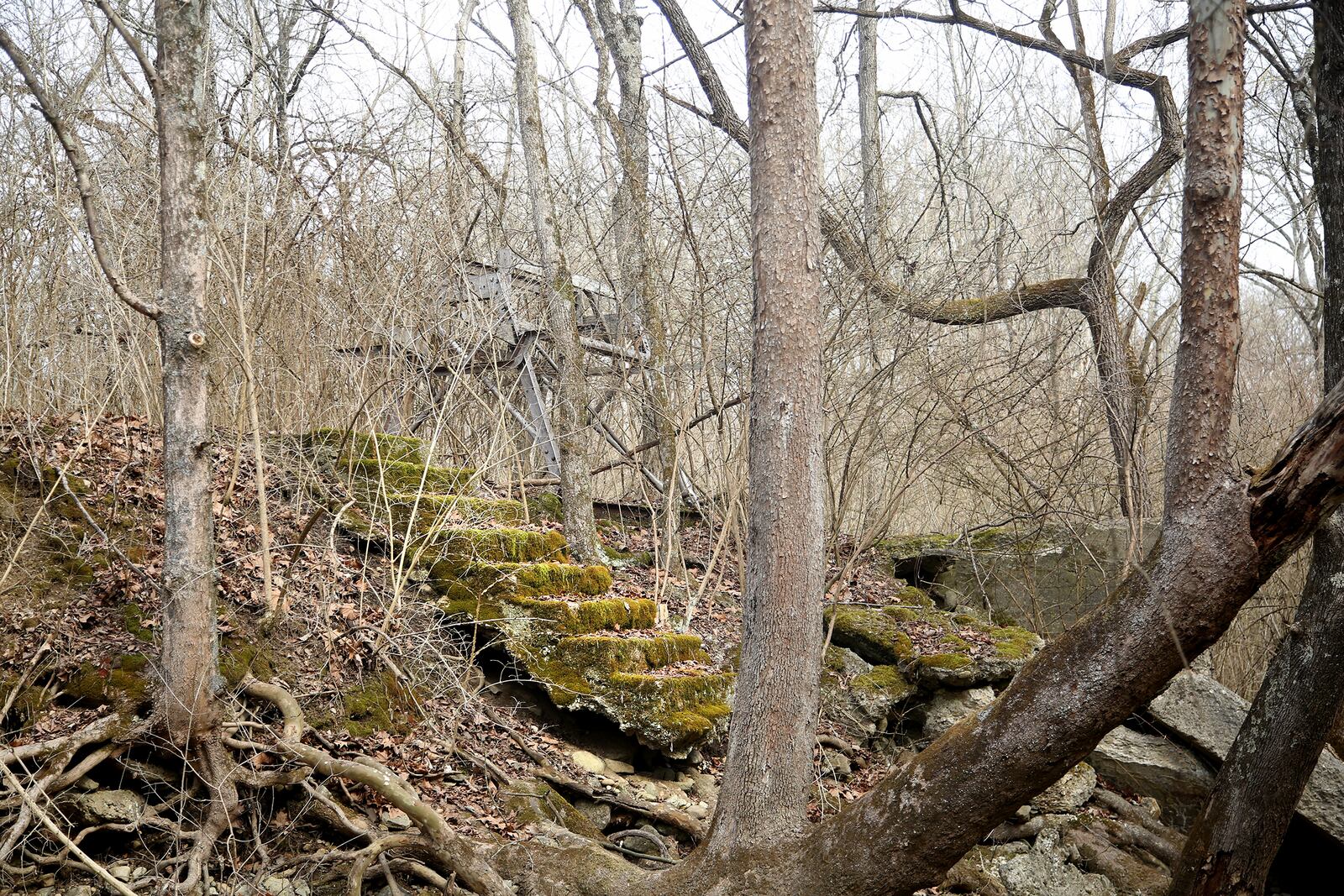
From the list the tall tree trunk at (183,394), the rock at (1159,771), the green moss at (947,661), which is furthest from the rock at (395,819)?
the rock at (1159,771)

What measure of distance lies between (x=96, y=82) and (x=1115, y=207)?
8.03 m

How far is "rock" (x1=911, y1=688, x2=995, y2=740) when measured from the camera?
293 inches

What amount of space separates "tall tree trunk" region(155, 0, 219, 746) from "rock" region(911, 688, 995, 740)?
5.28 m

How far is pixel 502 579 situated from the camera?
6.33 meters

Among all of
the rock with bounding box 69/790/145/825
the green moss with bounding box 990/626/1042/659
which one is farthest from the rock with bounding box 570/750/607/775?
the green moss with bounding box 990/626/1042/659

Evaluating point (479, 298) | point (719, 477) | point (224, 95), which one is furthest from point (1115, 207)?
point (224, 95)

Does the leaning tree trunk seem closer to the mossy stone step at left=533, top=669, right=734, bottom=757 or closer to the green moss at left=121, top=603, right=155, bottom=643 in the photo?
the mossy stone step at left=533, top=669, right=734, bottom=757

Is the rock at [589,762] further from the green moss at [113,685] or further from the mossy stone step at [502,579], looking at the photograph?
the green moss at [113,685]

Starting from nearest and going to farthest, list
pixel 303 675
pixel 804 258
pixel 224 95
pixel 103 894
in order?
1. pixel 103 894
2. pixel 804 258
3. pixel 303 675
4. pixel 224 95

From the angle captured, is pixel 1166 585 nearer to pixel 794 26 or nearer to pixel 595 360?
pixel 794 26

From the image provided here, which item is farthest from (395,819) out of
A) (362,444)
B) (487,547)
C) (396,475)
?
(362,444)

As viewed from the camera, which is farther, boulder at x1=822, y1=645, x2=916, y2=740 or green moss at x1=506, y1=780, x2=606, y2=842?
boulder at x1=822, y1=645, x2=916, y2=740

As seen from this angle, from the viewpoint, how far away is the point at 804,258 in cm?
437

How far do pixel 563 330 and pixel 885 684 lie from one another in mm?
3967
